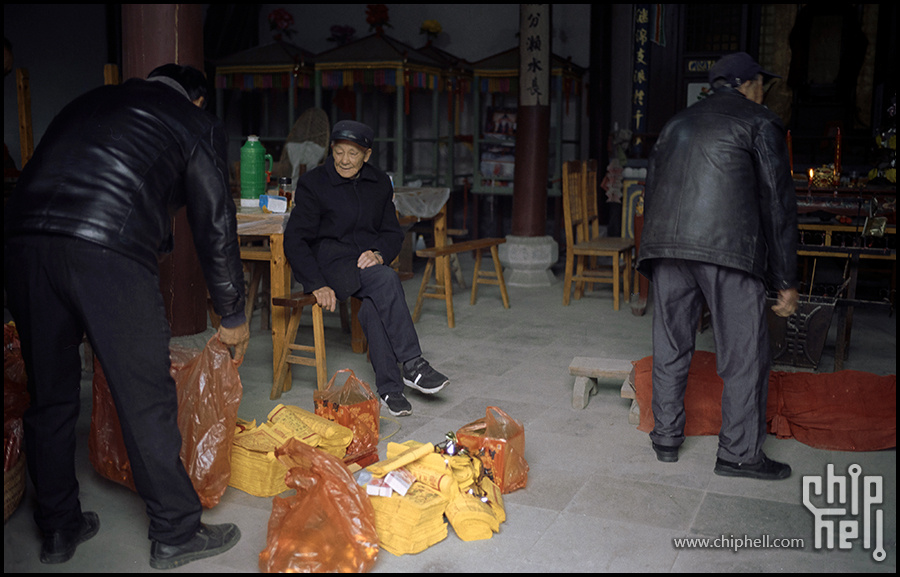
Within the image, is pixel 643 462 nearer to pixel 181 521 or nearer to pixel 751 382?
pixel 751 382

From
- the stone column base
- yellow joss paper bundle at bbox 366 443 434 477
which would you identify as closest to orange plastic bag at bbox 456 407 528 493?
yellow joss paper bundle at bbox 366 443 434 477

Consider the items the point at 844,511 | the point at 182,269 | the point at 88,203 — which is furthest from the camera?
the point at 182,269

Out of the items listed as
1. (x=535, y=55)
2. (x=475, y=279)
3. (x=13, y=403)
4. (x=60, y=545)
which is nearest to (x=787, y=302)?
(x=60, y=545)

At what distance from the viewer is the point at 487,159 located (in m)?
8.91

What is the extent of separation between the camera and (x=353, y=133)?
12.4 feet

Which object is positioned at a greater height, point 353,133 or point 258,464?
point 353,133

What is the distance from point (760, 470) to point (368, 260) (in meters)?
1.95

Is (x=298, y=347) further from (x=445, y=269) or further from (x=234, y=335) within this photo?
(x=445, y=269)

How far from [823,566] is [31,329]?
2334mm

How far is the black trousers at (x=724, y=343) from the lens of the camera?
2984 mm

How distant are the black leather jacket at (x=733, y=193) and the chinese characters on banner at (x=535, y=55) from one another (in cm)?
413

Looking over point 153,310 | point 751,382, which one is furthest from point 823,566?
point 153,310

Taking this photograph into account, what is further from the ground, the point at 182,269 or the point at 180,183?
the point at 180,183

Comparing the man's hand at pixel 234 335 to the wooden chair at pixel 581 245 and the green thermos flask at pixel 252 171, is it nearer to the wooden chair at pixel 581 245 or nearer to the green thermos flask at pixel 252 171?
the green thermos flask at pixel 252 171
